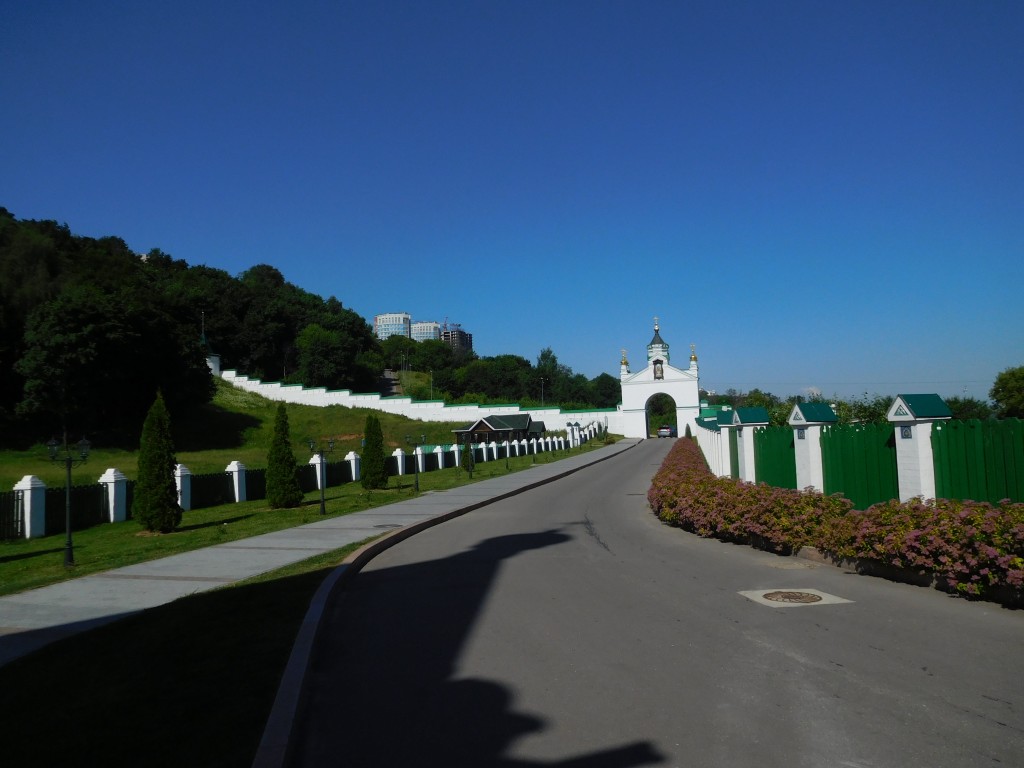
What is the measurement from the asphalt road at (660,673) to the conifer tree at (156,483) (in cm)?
888

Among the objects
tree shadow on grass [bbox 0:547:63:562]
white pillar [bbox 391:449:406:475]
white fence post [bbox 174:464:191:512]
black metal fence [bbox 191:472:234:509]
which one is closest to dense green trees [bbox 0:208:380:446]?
white pillar [bbox 391:449:406:475]

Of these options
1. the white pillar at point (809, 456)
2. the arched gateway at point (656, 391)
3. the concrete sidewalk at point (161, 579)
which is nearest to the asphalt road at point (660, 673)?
the concrete sidewalk at point (161, 579)

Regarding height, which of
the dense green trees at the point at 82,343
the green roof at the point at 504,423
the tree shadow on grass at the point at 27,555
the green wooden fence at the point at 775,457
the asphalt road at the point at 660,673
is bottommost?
the tree shadow on grass at the point at 27,555

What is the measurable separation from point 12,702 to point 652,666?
4783mm

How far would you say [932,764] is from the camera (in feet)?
14.2

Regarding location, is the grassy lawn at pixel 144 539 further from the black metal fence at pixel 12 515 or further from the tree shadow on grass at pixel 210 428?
the tree shadow on grass at pixel 210 428

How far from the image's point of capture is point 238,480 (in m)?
26.3

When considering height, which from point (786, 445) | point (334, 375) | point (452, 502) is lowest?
point (452, 502)

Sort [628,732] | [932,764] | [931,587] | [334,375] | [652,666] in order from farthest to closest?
[334,375] < [931,587] < [652,666] < [628,732] < [932,764]

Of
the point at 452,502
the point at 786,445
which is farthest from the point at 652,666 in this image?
Answer: the point at 452,502

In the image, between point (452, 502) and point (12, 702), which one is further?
point (452, 502)

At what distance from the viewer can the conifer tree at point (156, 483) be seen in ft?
58.3

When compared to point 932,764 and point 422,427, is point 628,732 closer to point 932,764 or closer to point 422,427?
point 932,764

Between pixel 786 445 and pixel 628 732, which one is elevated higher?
pixel 786 445
